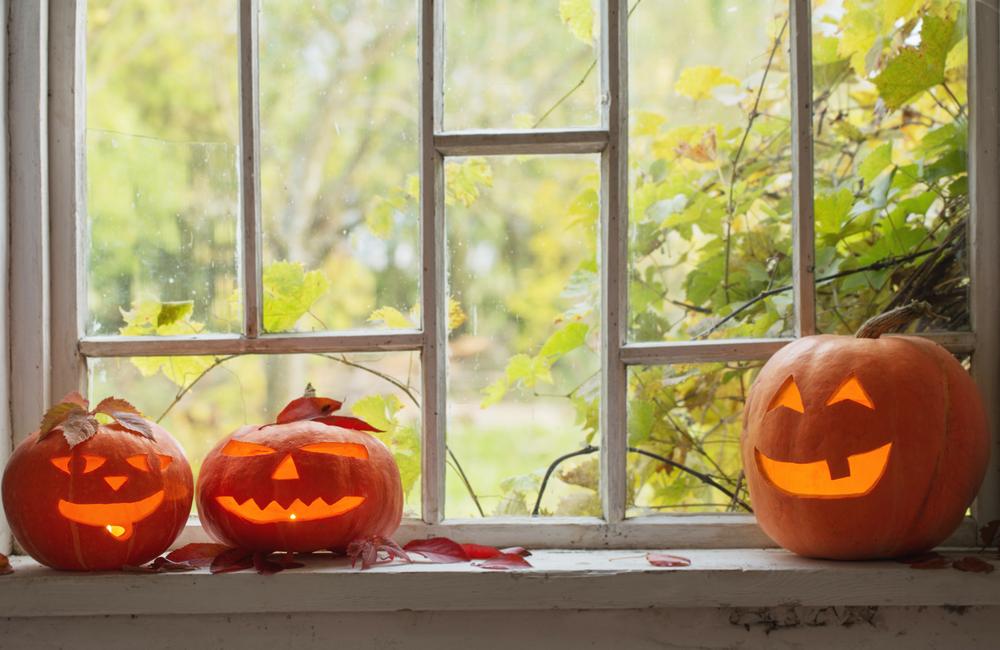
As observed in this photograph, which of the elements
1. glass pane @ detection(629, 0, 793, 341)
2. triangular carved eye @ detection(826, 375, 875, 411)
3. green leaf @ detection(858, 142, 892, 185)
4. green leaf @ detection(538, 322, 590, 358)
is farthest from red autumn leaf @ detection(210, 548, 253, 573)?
green leaf @ detection(858, 142, 892, 185)

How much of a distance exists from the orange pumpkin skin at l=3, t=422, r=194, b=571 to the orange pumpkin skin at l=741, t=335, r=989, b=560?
705 mm

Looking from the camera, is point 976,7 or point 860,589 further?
point 976,7

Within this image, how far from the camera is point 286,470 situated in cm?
106

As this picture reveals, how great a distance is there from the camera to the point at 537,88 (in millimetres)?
1269

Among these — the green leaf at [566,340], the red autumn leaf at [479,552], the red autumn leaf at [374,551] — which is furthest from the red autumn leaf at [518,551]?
the green leaf at [566,340]

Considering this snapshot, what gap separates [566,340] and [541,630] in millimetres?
395

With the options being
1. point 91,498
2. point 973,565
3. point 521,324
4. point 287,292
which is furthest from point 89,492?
point 973,565

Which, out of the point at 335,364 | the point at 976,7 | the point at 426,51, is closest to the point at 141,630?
the point at 335,364

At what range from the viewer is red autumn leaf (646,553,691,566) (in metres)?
1.08

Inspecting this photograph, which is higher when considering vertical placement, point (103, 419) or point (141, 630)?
point (103, 419)

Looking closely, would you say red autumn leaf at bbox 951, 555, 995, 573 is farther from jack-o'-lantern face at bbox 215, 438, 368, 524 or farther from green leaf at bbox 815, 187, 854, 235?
jack-o'-lantern face at bbox 215, 438, 368, 524

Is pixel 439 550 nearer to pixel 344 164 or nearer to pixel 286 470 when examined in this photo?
pixel 286 470

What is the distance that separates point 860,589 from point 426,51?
2.86 feet

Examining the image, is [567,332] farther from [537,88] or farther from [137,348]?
[137,348]
